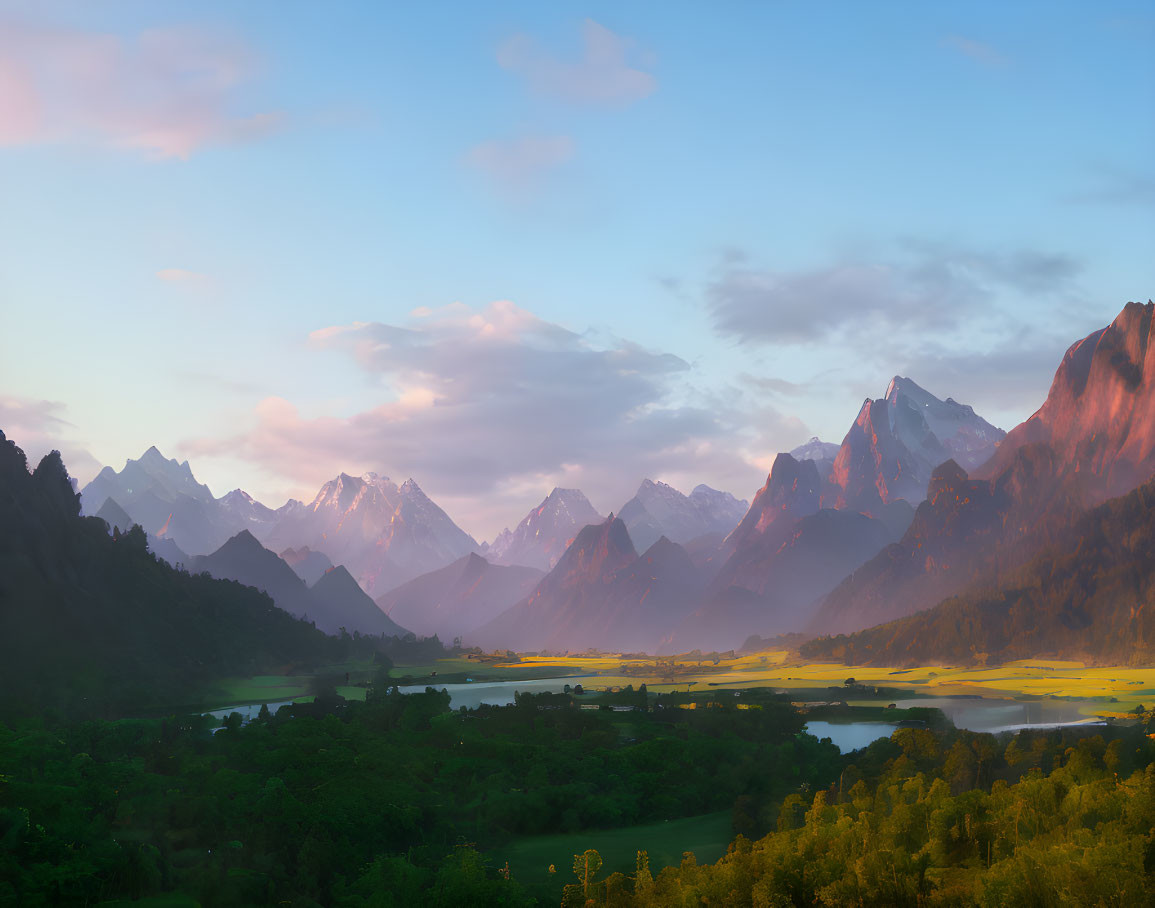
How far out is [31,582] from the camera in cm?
15675

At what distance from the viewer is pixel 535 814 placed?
8950cm

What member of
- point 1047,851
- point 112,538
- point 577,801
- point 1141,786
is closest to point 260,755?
point 577,801

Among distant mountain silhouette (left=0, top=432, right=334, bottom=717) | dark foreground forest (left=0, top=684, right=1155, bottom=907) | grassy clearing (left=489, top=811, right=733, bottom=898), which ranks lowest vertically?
grassy clearing (left=489, top=811, right=733, bottom=898)

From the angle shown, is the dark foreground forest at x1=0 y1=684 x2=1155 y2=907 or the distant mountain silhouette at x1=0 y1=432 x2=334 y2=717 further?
the distant mountain silhouette at x1=0 y1=432 x2=334 y2=717

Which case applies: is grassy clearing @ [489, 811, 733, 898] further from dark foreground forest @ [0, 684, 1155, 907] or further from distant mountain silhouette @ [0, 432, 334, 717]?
distant mountain silhouette @ [0, 432, 334, 717]

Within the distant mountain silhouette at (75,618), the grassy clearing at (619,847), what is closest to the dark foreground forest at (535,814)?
the grassy clearing at (619,847)

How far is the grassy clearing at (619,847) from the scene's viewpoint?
74625 mm

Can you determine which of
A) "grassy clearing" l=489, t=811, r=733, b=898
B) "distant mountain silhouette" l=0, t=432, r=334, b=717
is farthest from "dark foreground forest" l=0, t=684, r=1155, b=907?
"distant mountain silhouette" l=0, t=432, r=334, b=717

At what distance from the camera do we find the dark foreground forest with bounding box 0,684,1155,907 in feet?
179

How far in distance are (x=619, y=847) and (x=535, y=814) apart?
34.4ft

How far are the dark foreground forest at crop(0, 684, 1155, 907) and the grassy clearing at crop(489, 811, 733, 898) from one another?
1.66 meters

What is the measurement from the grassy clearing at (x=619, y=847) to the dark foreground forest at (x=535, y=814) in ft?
5.45

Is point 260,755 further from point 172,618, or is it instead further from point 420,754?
point 172,618

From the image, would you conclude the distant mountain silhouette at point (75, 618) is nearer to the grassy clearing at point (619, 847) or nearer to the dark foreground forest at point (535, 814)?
the dark foreground forest at point (535, 814)
